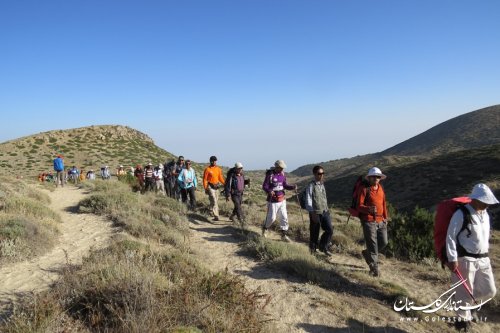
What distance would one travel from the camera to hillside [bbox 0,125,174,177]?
36.6m

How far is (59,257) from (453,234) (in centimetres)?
678

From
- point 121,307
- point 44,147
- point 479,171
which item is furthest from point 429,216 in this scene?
point 44,147

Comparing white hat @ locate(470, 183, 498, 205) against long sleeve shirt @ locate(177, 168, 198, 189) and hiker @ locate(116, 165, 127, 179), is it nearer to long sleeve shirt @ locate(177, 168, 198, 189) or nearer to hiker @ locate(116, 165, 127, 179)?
long sleeve shirt @ locate(177, 168, 198, 189)

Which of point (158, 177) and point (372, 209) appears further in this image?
point (158, 177)

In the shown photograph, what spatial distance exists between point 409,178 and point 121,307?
1481 inches

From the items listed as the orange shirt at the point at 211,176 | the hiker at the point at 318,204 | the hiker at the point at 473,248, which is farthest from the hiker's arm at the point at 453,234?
the orange shirt at the point at 211,176

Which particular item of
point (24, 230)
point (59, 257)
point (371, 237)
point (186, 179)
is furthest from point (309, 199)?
point (24, 230)

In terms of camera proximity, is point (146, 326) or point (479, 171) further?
point (479, 171)

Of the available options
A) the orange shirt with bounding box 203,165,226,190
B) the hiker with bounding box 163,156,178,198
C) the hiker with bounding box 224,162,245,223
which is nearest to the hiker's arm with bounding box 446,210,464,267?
the hiker with bounding box 224,162,245,223

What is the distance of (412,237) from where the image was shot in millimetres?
8633

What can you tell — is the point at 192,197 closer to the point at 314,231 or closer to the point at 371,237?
the point at 314,231

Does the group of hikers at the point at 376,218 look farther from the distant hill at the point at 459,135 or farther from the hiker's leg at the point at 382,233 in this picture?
the distant hill at the point at 459,135

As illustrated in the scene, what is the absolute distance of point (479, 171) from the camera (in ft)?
102

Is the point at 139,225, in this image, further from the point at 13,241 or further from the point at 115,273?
the point at 115,273
